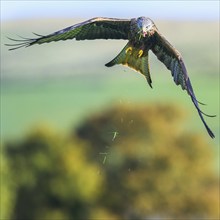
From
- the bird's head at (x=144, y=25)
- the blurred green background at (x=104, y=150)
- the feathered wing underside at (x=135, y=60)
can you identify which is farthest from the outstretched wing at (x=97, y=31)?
the blurred green background at (x=104, y=150)

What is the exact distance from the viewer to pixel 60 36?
14438 mm

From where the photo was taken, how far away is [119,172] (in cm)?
6053

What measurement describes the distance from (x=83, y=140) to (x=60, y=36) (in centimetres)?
4868

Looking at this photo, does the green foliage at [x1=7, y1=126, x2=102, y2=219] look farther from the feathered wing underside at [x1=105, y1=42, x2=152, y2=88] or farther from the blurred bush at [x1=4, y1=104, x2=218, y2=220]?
the feathered wing underside at [x1=105, y1=42, x2=152, y2=88]

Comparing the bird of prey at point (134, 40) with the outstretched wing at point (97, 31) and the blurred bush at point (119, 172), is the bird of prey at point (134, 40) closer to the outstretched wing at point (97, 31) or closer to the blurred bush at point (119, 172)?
the outstretched wing at point (97, 31)

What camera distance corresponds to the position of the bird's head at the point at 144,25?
13422 mm

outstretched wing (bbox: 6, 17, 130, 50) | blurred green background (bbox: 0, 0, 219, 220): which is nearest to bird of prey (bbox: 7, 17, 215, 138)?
outstretched wing (bbox: 6, 17, 130, 50)

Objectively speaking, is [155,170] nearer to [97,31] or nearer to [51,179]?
[51,179]

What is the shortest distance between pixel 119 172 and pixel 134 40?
46930 mm

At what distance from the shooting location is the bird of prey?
13.6m

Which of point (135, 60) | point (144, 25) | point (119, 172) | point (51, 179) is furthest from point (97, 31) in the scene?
point (119, 172)

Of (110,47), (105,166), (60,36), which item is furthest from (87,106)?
(60,36)

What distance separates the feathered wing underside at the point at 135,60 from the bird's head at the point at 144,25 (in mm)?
421

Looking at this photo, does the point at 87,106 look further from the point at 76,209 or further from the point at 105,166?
the point at 76,209
